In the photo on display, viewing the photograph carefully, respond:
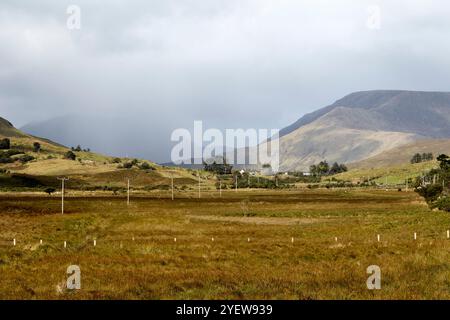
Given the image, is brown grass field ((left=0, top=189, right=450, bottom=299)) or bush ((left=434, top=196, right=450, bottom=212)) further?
bush ((left=434, top=196, right=450, bottom=212))

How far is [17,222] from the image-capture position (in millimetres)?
64250

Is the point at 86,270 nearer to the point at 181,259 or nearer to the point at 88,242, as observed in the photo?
the point at 181,259

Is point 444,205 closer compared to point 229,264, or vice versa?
point 229,264

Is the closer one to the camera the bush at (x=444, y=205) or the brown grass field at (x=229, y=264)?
the brown grass field at (x=229, y=264)

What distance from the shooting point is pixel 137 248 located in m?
37.7

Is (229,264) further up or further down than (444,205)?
further down

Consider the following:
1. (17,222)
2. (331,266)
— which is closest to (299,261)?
(331,266)
